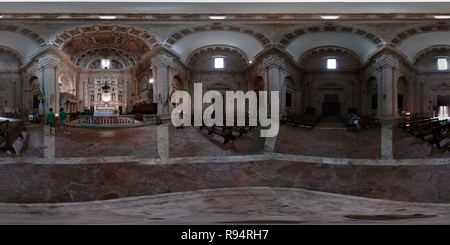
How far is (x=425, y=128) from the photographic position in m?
2.28

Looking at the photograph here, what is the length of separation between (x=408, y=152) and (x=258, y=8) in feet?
7.15

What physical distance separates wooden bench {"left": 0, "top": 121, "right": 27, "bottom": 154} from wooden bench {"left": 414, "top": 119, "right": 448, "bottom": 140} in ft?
13.2

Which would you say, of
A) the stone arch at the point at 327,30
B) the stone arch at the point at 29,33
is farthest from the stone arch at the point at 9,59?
the stone arch at the point at 327,30

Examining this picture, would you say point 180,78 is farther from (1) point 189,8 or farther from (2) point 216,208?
(2) point 216,208

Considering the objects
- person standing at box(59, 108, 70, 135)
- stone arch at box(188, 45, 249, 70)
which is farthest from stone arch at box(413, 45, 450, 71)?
person standing at box(59, 108, 70, 135)

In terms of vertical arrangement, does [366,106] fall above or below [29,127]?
above

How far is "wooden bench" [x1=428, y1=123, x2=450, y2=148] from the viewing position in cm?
232

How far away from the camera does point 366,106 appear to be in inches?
90.7

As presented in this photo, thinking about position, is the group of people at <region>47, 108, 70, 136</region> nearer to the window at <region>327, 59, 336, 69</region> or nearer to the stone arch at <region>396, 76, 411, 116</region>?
the window at <region>327, 59, 336, 69</region>

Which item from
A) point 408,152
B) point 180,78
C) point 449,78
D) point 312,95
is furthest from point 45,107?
point 449,78

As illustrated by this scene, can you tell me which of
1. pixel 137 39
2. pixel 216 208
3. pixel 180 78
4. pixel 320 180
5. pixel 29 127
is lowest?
pixel 216 208
